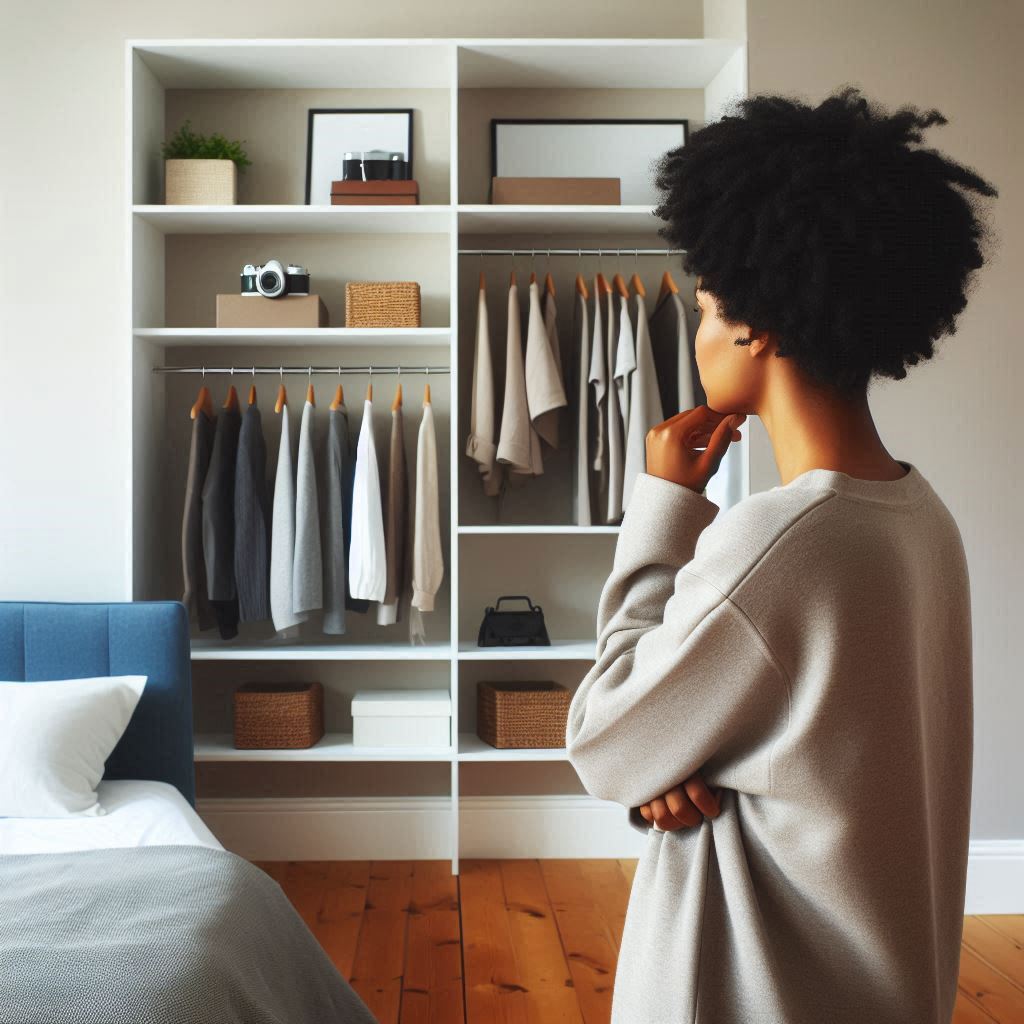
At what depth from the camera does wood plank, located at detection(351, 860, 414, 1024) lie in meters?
2.40

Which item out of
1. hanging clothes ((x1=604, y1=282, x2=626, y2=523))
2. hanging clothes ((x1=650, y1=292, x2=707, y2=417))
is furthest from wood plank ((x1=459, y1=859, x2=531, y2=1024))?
hanging clothes ((x1=650, y1=292, x2=707, y2=417))

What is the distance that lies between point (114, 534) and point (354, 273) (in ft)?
3.89

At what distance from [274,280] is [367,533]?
0.84 metres

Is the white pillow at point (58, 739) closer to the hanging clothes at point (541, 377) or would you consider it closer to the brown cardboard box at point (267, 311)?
the brown cardboard box at point (267, 311)

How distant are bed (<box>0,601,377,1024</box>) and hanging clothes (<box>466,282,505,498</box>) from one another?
1.02 meters

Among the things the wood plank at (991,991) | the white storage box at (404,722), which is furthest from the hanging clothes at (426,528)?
the wood plank at (991,991)

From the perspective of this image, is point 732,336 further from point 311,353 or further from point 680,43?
point 311,353

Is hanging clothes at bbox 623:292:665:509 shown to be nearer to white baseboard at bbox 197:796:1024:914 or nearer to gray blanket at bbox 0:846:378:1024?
white baseboard at bbox 197:796:1024:914

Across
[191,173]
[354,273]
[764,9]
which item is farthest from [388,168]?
[764,9]

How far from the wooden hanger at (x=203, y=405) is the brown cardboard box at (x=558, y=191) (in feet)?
3.67

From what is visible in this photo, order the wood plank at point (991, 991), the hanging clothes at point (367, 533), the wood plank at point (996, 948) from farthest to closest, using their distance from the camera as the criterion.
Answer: the hanging clothes at point (367, 533), the wood plank at point (996, 948), the wood plank at point (991, 991)

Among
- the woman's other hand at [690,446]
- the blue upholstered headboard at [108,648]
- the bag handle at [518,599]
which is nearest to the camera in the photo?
the woman's other hand at [690,446]

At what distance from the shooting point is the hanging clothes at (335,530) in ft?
10.3

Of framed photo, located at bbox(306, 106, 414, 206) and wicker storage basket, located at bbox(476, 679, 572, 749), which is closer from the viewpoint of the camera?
wicker storage basket, located at bbox(476, 679, 572, 749)
